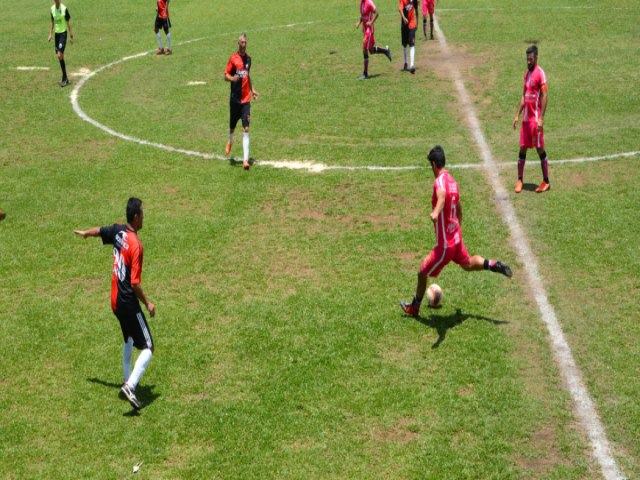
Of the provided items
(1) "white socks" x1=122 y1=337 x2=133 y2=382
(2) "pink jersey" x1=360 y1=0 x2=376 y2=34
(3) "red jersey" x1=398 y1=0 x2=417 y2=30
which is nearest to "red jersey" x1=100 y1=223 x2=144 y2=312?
(1) "white socks" x1=122 y1=337 x2=133 y2=382

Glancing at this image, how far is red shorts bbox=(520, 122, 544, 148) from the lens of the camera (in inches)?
687

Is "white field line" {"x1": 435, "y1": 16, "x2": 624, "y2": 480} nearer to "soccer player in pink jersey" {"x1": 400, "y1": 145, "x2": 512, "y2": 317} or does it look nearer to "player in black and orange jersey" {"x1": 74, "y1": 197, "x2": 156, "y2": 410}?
"soccer player in pink jersey" {"x1": 400, "y1": 145, "x2": 512, "y2": 317}

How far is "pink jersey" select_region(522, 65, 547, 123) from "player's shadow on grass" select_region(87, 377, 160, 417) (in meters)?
10.1

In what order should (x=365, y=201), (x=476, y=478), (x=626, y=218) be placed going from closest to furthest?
(x=476, y=478)
(x=626, y=218)
(x=365, y=201)

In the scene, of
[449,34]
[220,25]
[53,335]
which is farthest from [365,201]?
[220,25]

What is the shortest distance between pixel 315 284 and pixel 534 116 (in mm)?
6455

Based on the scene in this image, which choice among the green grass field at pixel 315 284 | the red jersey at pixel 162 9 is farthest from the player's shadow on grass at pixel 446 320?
the red jersey at pixel 162 9

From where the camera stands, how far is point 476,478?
9461mm

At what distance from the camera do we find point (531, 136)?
Answer: 17547 mm

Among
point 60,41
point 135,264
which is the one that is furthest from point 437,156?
point 60,41

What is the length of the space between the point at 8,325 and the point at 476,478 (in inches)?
308

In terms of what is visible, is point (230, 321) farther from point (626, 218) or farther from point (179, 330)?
point (626, 218)

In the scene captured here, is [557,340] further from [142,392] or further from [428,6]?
[428,6]

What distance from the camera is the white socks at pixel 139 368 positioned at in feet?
35.8
